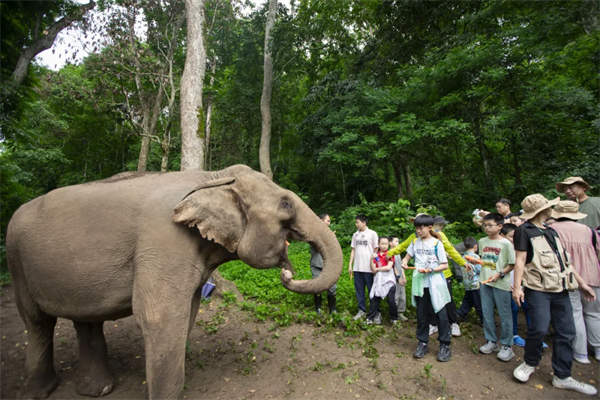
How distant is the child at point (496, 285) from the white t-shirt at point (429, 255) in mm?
683

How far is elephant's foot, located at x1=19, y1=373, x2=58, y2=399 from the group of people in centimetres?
362

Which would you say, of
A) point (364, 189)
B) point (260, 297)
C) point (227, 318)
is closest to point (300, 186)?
point (364, 189)

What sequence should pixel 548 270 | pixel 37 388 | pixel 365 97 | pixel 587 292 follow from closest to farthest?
pixel 37 388
pixel 548 270
pixel 587 292
pixel 365 97

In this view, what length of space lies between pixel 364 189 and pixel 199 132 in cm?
965

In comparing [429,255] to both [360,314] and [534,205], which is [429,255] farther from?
[360,314]

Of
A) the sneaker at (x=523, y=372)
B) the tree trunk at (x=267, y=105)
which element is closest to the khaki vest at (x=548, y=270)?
the sneaker at (x=523, y=372)

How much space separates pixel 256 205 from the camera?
2.74 metres

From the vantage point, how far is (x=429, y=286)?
3.82 metres

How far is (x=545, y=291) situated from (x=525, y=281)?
0.18 metres

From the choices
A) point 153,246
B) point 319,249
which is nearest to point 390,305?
point 319,249

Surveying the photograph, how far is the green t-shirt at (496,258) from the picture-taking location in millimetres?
3842

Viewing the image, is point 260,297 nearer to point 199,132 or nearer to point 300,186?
point 199,132

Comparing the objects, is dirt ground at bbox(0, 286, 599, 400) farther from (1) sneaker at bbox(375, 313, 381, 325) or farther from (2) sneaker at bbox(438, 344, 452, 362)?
(1) sneaker at bbox(375, 313, 381, 325)

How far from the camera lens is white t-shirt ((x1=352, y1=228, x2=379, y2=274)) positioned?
517 cm
